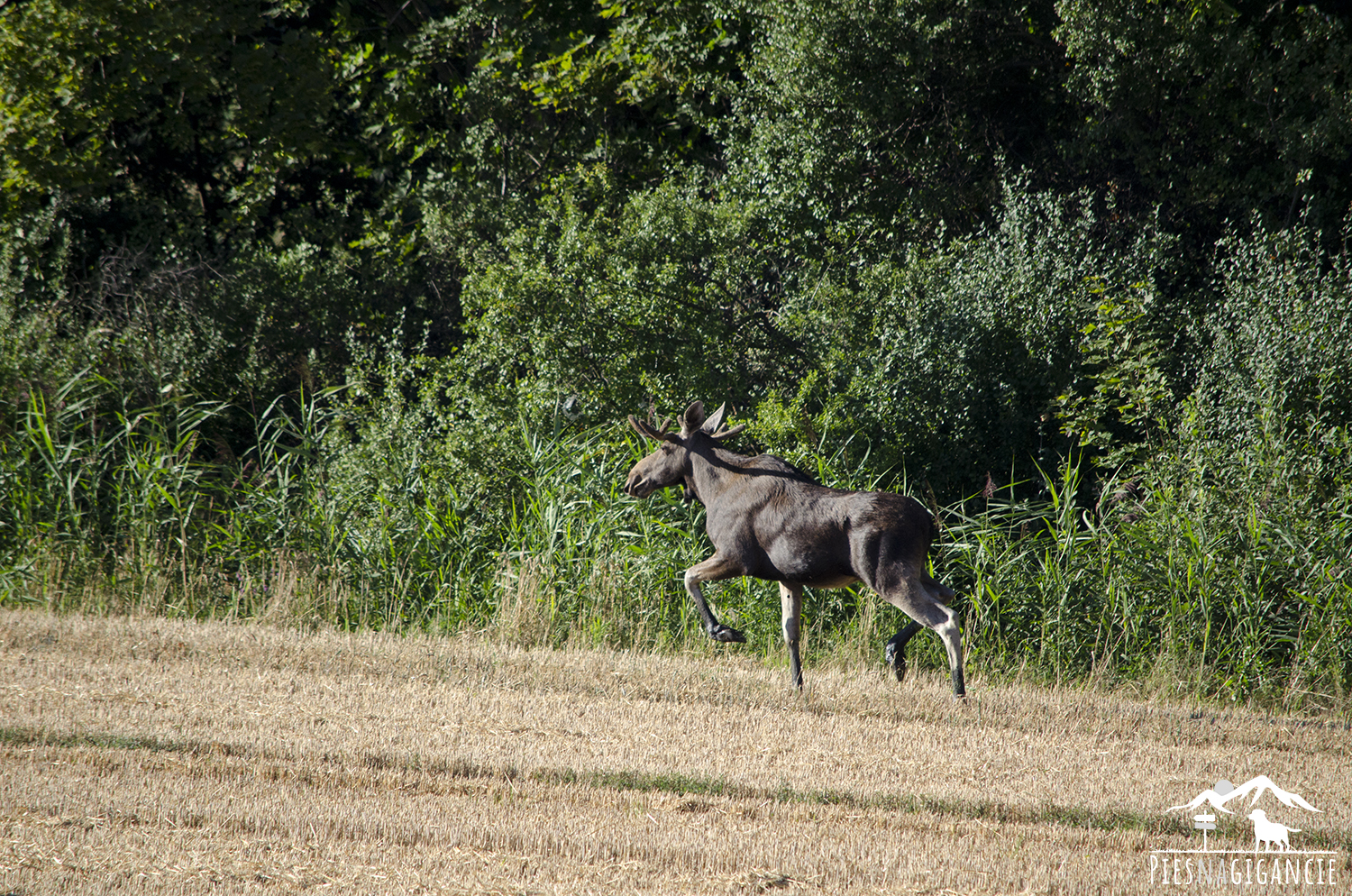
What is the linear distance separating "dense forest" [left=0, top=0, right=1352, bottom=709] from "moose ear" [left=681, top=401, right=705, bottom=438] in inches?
75.1

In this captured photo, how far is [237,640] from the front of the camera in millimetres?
8766

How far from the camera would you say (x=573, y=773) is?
585 centimetres

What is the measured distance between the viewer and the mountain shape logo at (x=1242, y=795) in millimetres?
5668

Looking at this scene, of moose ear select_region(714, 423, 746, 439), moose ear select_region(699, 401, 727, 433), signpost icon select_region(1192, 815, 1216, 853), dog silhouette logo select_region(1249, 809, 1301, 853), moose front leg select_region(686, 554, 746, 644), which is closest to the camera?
dog silhouette logo select_region(1249, 809, 1301, 853)

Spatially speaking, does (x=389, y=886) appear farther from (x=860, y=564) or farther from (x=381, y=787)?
(x=860, y=564)

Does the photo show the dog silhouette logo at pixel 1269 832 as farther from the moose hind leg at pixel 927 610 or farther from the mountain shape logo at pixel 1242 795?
the moose hind leg at pixel 927 610

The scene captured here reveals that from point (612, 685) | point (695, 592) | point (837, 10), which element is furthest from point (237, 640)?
point (837, 10)

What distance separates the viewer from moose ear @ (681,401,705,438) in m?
8.29

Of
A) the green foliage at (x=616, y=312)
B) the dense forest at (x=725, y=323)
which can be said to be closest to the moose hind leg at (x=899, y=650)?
the dense forest at (x=725, y=323)

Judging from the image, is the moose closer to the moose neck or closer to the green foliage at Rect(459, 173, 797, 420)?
the moose neck

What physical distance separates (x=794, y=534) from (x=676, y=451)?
4.13 ft

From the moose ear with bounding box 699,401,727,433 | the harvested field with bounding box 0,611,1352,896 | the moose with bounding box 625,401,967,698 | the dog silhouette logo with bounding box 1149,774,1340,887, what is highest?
the moose ear with bounding box 699,401,727,433

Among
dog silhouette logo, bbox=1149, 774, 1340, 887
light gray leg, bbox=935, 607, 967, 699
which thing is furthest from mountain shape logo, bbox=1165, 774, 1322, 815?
light gray leg, bbox=935, 607, 967, 699

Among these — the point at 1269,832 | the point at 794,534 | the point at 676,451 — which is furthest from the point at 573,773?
the point at 1269,832
